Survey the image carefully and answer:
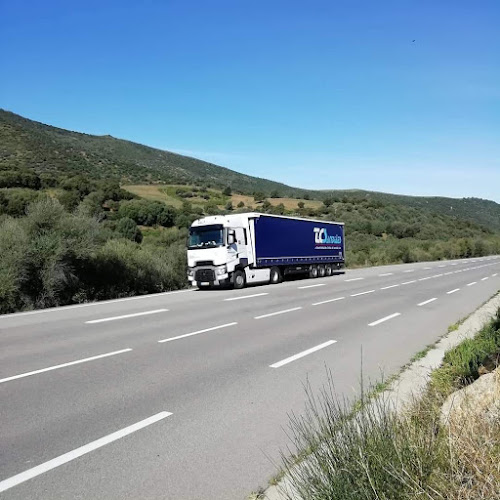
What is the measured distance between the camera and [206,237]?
22.2 metres

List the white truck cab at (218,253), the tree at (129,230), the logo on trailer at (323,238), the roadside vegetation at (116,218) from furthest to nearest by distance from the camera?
the tree at (129,230), the logo on trailer at (323,238), the white truck cab at (218,253), the roadside vegetation at (116,218)

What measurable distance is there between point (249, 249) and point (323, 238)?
9.15m

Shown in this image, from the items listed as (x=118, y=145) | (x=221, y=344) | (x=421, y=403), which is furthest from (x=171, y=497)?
(x=118, y=145)

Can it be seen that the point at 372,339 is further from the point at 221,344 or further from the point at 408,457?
the point at 408,457

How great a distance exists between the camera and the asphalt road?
409cm

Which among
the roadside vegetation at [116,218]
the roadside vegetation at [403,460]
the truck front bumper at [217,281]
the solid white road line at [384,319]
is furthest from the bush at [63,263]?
the roadside vegetation at [403,460]

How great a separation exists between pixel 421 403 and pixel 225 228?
18470 mm

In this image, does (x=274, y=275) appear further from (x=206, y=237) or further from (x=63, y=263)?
(x=63, y=263)

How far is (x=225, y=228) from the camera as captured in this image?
2203 centimetres

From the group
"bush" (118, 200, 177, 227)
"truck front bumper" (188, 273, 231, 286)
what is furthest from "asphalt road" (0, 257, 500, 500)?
"bush" (118, 200, 177, 227)

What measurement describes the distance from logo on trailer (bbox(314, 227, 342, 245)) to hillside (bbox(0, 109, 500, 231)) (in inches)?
1444

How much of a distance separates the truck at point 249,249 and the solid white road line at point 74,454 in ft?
53.1

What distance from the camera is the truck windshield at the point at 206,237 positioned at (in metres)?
21.9

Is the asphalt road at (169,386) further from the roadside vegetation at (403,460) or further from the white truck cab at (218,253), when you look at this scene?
the white truck cab at (218,253)
